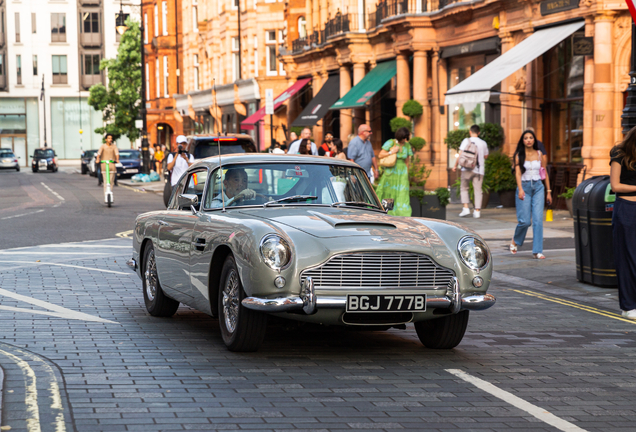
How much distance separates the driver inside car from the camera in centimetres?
790

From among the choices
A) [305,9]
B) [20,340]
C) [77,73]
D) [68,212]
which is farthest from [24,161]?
[20,340]

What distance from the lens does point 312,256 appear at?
21.5 feet

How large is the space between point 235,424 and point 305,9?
41313 millimetres

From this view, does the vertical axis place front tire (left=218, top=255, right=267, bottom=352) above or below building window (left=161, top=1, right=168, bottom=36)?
below

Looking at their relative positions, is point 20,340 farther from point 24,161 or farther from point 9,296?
point 24,161

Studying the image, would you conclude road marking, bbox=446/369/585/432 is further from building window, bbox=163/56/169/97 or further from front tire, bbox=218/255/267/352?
building window, bbox=163/56/169/97

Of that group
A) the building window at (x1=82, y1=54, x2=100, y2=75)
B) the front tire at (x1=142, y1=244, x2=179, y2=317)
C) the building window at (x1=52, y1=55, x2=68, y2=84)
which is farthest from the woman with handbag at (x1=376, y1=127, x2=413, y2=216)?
the building window at (x1=82, y1=54, x2=100, y2=75)

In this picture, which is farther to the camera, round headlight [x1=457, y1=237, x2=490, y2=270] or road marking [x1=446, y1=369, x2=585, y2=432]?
round headlight [x1=457, y1=237, x2=490, y2=270]

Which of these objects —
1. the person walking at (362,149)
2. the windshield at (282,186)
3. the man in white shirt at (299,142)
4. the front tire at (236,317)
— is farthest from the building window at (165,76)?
the front tire at (236,317)

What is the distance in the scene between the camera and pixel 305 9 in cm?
4503

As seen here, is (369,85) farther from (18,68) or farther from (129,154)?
(18,68)

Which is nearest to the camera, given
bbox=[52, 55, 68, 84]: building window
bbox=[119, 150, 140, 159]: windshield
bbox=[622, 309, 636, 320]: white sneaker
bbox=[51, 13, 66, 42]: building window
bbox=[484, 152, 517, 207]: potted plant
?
bbox=[622, 309, 636, 320]: white sneaker

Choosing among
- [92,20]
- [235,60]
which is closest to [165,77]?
[235,60]

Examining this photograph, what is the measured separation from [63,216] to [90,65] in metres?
78.2
